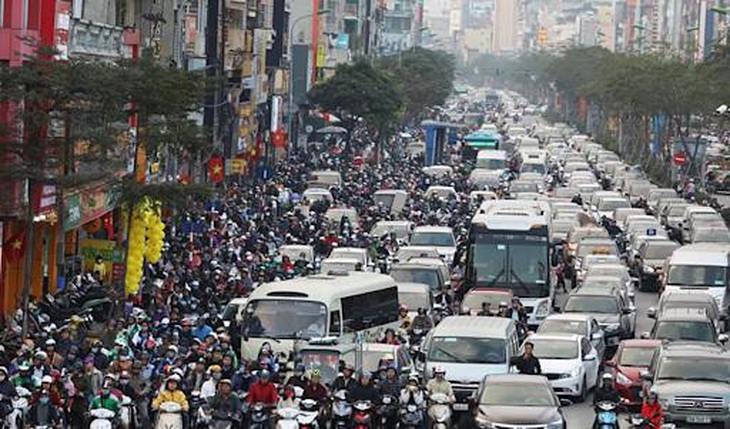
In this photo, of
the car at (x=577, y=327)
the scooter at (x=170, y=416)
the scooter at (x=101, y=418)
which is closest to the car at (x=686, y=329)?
the car at (x=577, y=327)

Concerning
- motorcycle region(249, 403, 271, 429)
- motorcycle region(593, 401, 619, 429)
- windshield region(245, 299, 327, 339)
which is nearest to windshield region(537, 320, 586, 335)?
windshield region(245, 299, 327, 339)

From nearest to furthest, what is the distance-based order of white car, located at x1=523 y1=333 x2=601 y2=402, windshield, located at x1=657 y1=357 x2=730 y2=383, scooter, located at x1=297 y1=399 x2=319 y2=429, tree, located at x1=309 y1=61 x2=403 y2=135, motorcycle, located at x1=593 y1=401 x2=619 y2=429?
1. scooter, located at x1=297 y1=399 x2=319 y2=429
2. motorcycle, located at x1=593 y1=401 x2=619 y2=429
3. windshield, located at x1=657 y1=357 x2=730 y2=383
4. white car, located at x1=523 y1=333 x2=601 y2=402
5. tree, located at x1=309 y1=61 x2=403 y2=135

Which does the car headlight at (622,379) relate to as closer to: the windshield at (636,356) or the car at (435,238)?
the windshield at (636,356)

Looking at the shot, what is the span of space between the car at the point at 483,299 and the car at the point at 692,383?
9.22 metres

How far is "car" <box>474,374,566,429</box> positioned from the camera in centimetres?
2908

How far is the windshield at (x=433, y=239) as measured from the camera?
56.8m

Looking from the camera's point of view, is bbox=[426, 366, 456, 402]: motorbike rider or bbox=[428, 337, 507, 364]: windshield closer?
bbox=[426, 366, 456, 402]: motorbike rider

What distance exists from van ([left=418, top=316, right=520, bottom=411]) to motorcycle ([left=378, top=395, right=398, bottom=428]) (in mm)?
2888

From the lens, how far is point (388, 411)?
29.8 metres

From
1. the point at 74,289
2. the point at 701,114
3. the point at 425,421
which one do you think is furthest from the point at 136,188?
the point at 701,114

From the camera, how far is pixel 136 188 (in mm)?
40812

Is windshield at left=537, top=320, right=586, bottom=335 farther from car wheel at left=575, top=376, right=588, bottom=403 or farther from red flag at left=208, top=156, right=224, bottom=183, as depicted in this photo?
red flag at left=208, top=156, right=224, bottom=183

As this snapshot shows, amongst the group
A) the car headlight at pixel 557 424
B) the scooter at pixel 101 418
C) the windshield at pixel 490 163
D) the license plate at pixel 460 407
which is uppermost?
the scooter at pixel 101 418

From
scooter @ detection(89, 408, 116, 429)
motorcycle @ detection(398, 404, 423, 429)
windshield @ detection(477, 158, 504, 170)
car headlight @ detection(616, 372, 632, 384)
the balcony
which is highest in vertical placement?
the balcony
